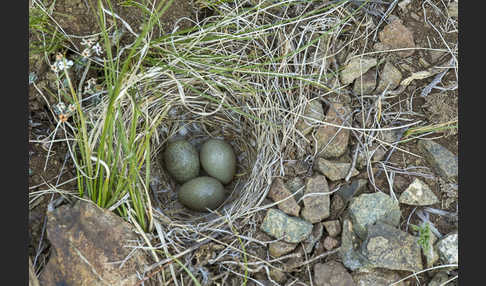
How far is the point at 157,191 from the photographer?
8.60 ft

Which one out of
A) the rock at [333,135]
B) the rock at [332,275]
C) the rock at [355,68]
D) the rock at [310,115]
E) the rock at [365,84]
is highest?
the rock at [355,68]

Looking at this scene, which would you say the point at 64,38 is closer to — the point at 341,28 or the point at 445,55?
the point at 341,28

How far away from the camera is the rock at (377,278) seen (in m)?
2.05

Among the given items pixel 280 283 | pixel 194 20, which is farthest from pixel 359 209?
pixel 194 20

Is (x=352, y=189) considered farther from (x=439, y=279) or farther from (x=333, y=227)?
(x=439, y=279)

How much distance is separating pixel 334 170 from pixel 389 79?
0.56 metres

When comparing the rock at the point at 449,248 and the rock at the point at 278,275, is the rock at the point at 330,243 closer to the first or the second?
the rock at the point at 278,275

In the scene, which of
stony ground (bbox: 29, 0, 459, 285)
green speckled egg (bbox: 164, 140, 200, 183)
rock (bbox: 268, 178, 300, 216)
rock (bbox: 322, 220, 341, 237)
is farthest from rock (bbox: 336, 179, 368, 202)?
green speckled egg (bbox: 164, 140, 200, 183)

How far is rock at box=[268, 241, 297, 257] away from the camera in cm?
217

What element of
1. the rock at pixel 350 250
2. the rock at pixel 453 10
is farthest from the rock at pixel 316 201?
the rock at pixel 453 10

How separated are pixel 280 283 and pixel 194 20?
146cm

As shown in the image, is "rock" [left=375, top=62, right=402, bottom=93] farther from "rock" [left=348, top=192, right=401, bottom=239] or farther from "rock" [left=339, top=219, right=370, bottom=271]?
"rock" [left=339, top=219, right=370, bottom=271]

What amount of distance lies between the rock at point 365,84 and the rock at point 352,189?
472 millimetres

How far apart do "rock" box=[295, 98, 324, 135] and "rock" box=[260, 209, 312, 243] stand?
445 millimetres
